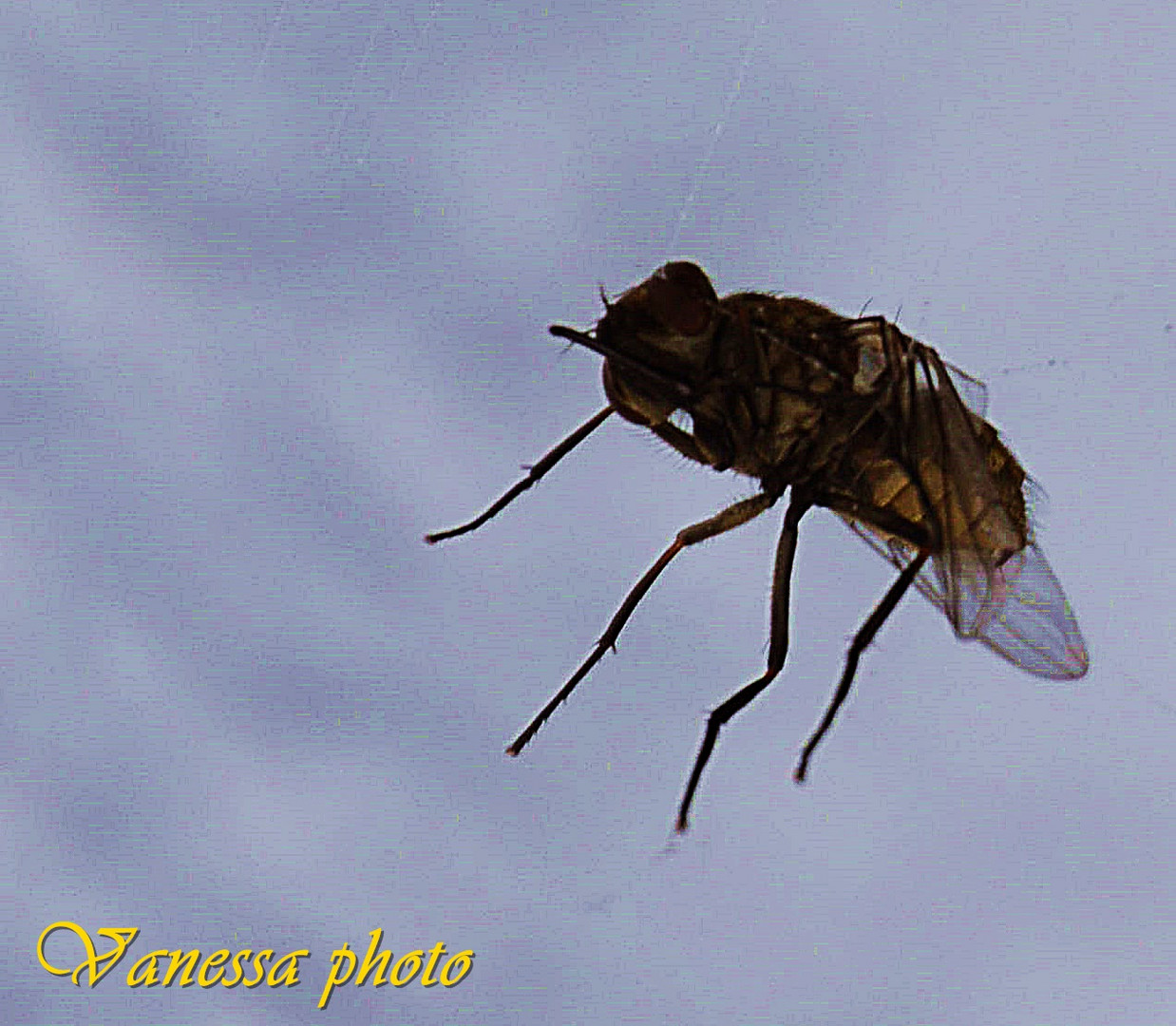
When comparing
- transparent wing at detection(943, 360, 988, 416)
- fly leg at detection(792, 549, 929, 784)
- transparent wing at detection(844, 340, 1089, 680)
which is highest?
transparent wing at detection(943, 360, 988, 416)

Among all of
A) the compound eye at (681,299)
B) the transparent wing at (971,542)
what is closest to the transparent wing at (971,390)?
the transparent wing at (971,542)

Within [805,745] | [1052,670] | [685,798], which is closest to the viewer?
[805,745]

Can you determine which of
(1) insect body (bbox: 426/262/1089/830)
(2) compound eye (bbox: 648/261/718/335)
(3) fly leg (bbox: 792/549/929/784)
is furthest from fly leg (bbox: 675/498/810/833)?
(2) compound eye (bbox: 648/261/718/335)

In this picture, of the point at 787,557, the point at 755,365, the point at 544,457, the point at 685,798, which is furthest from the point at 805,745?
the point at 544,457

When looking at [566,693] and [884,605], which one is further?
[566,693]

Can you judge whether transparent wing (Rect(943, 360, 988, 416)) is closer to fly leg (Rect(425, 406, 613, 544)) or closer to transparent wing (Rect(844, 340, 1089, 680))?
transparent wing (Rect(844, 340, 1089, 680))

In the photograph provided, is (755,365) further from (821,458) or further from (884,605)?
(884,605)
